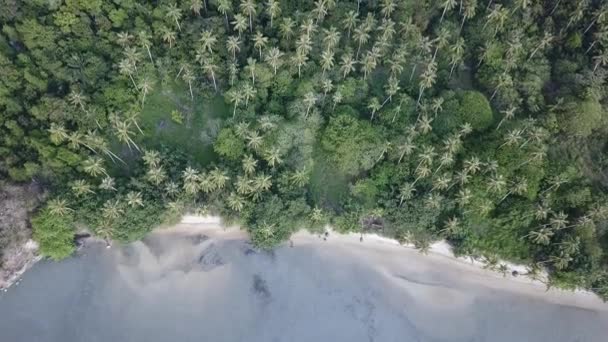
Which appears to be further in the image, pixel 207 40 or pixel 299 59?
pixel 299 59

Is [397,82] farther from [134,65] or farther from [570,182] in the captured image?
[134,65]

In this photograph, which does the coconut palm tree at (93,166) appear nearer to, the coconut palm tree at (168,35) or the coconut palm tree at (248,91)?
the coconut palm tree at (168,35)

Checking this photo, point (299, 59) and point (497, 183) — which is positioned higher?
point (299, 59)

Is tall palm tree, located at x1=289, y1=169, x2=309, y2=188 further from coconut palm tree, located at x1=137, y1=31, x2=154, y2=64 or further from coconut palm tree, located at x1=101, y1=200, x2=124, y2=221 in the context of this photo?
coconut palm tree, located at x1=137, y1=31, x2=154, y2=64

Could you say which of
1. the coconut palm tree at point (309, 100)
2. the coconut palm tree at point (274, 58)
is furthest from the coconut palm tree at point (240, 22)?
the coconut palm tree at point (309, 100)

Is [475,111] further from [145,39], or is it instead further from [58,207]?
[58,207]

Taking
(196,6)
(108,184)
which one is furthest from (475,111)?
(108,184)

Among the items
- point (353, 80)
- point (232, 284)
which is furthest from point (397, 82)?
point (232, 284)
